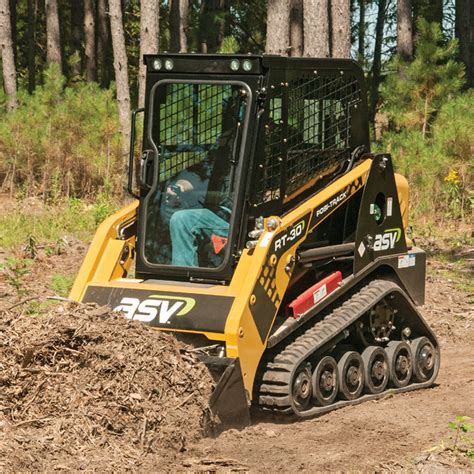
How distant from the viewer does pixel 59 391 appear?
6328mm

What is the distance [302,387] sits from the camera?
732cm

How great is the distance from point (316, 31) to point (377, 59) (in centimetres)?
1766

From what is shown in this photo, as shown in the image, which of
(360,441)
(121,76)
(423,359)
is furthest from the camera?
(121,76)

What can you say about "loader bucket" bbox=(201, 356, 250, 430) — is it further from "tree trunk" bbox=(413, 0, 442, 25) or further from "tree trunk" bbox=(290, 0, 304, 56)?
"tree trunk" bbox=(413, 0, 442, 25)

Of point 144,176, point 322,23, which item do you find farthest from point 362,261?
point 322,23

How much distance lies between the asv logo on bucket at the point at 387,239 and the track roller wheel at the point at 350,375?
3.21ft

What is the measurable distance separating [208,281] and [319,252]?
992mm

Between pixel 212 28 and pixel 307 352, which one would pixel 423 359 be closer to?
pixel 307 352

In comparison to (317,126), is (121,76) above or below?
above

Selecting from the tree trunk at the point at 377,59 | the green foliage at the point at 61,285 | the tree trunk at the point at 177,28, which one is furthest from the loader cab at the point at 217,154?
the tree trunk at the point at 177,28

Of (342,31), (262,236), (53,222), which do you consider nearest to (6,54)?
(53,222)

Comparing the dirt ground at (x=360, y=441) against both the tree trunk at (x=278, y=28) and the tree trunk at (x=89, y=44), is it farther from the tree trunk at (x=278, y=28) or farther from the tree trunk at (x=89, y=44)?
the tree trunk at (x=89, y=44)

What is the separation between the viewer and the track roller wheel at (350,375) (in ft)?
25.4

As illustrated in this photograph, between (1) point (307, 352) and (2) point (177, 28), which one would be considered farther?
(2) point (177, 28)
